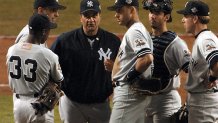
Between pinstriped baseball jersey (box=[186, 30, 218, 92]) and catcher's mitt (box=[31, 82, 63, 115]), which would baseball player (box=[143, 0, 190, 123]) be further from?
catcher's mitt (box=[31, 82, 63, 115])

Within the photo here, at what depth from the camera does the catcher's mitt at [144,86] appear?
5.91m

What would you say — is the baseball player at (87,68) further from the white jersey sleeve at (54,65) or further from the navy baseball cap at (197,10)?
the navy baseball cap at (197,10)

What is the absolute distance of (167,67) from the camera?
6.45 m

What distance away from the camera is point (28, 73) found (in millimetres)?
6008

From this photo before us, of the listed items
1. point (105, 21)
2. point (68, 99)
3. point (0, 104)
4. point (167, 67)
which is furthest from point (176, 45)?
point (105, 21)

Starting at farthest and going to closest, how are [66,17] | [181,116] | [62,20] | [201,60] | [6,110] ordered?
[66,17], [62,20], [6,110], [181,116], [201,60]

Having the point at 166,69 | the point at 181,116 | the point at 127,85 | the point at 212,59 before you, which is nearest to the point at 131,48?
the point at 127,85

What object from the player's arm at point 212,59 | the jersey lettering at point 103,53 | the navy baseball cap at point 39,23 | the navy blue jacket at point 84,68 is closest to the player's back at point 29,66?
the navy baseball cap at point 39,23

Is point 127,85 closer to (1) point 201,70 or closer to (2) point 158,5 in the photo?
(1) point 201,70

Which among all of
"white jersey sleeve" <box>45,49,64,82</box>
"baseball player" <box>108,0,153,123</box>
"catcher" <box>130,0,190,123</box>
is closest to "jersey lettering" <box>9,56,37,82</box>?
"white jersey sleeve" <box>45,49,64,82</box>

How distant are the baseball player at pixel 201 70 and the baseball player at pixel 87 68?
1.11 meters

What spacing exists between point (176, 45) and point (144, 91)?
31.6 inches

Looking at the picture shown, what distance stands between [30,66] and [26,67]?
0.14ft

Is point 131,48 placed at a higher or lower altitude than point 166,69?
higher
